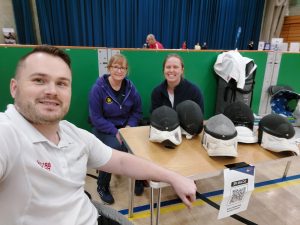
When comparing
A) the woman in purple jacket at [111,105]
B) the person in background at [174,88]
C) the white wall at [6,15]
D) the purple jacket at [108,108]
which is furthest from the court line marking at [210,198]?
the white wall at [6,15]

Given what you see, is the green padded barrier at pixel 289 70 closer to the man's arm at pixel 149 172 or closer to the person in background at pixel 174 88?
the person in background at pixel 174 88

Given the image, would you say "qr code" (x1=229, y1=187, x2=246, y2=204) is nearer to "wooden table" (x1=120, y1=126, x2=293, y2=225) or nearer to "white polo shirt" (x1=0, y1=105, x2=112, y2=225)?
"wooden table" (x1=120, y1=126, x2=293, y2=225)

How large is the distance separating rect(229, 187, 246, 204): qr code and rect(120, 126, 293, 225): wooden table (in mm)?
107

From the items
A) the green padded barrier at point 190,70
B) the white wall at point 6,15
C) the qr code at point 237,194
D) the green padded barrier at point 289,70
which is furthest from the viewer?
the white wall at point 6,15

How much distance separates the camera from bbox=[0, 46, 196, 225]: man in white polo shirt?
23.9 inches

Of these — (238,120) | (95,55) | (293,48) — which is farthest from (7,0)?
(293,48)

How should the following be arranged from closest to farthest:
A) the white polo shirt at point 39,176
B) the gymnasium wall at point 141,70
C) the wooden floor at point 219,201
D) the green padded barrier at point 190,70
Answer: the white polo shirt at point 39,176
the wooden floor at point 219,201
the gymnasium wall at point 141,70
the green padded barrier at point 190,70

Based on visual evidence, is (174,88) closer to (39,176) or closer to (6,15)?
(39,176)

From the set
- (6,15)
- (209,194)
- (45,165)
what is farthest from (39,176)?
(6,15)

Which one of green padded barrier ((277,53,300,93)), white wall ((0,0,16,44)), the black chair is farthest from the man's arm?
white wall ((0,0,16,44))

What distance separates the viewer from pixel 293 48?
3.79 m

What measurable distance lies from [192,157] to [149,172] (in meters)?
0.27

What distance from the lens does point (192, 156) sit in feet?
3.53

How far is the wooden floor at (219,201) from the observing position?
155 centimetres
